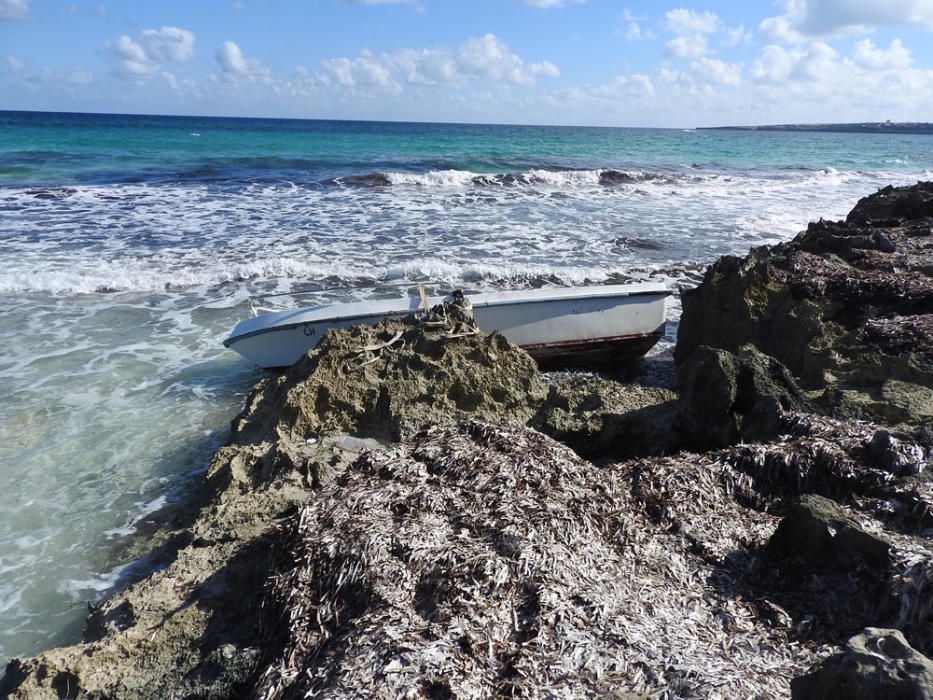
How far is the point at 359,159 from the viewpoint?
1195 inches

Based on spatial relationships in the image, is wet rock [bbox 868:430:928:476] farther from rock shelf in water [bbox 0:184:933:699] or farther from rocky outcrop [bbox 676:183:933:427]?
rocky outcrop [bbox 676:183:933:427]

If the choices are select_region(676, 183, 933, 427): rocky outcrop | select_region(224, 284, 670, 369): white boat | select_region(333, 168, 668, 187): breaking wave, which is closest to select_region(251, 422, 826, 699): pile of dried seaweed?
select_region(676, 183, 933, 427): rocky outcrop

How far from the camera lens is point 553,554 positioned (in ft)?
8.40

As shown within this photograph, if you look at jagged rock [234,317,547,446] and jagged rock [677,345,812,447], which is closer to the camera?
jagged rock [677,345,812,447]

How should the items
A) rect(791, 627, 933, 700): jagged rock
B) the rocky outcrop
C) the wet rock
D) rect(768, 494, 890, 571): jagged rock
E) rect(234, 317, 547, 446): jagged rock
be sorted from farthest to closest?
rect(234, 317, 547, 446): jagged rock < the rocky outcrop < the wet rock < rect(768, 494, 890, 571): jagged rock < rect(791, 627, 933, 700): jagged rock

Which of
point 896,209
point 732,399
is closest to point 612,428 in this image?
point 732,399

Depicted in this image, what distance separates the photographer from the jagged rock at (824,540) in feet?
8.46

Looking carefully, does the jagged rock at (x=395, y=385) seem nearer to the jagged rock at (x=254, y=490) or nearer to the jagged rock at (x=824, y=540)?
the jagged rock at (x=254, y=490)

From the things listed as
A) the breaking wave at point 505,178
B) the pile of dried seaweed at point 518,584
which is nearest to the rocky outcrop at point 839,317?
the pile of dried seaweed at point 518,584

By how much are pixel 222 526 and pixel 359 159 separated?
2915 cm

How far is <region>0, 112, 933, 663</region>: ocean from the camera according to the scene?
438 centimetres

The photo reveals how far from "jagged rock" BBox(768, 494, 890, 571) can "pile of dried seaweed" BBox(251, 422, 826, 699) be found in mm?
182

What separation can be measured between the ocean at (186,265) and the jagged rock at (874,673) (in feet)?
11.4

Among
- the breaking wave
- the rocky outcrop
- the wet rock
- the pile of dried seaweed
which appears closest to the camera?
the pile of dried seaweed
